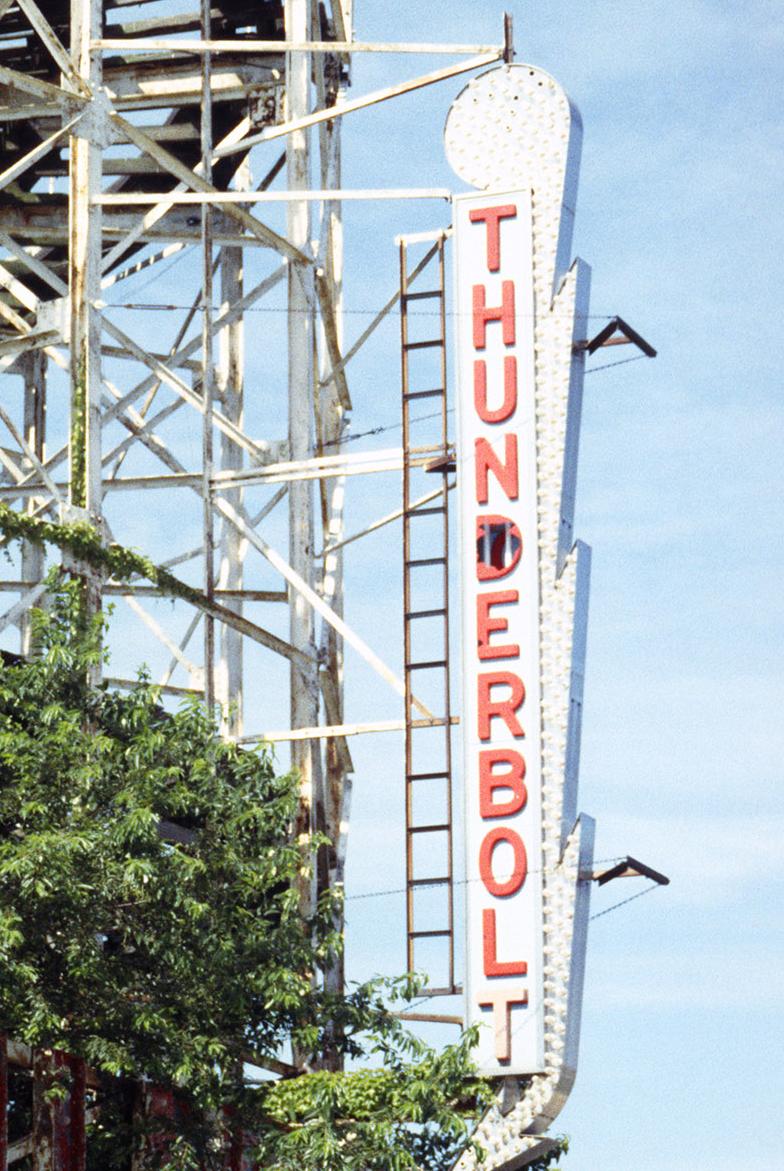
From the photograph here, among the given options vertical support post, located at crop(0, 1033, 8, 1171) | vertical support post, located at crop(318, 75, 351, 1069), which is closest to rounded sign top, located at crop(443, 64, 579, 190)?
vertical support post, located at crop(318, 75, 351, 1069)

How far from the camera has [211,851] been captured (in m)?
28.9

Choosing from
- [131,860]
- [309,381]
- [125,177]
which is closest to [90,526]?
[309,381]

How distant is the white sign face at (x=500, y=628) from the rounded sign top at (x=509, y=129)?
0.36 m

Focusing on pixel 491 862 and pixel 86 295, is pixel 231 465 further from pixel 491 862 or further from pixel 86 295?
pixel 491 862

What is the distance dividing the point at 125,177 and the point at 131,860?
1728 centimetres

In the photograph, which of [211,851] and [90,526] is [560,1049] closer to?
[211,851]

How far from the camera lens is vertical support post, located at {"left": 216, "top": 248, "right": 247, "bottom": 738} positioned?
37.5 metres

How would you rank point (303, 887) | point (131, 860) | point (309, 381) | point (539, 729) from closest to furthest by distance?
point (131, 860) < point (539, 729) < point (303, 887) < point (309, 381)

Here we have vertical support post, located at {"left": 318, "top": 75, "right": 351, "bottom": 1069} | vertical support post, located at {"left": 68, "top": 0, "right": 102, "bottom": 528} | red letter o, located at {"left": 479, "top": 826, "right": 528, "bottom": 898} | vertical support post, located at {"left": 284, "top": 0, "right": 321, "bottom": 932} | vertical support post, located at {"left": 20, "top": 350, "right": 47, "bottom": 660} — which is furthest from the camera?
vertical support post, located at {"left": 20, "top": 350, "right": 47, "bottom": 660}

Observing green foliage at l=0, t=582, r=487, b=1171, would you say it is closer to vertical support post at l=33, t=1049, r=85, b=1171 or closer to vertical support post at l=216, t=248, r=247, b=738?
vertical support post at l=33, t=1049, r=85, b=1171

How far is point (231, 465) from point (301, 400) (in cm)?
365

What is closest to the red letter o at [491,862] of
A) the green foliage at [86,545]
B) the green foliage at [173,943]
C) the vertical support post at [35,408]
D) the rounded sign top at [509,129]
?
the green foliage at [173,943]

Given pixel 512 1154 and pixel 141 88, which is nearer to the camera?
pixel 512 1154

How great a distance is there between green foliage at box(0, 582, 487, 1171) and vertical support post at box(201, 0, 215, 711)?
3993 mm
